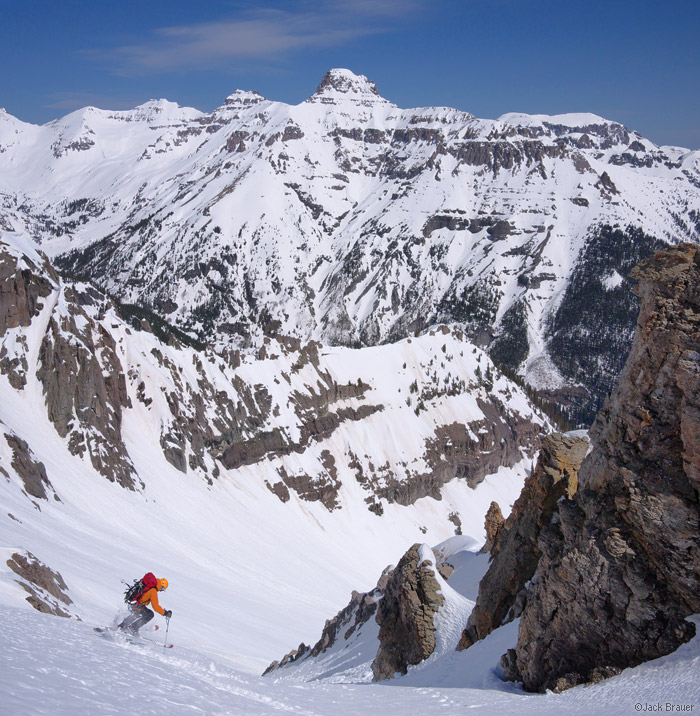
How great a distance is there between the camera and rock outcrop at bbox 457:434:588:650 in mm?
23703

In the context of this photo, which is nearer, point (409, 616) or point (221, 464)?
point (409, 616)

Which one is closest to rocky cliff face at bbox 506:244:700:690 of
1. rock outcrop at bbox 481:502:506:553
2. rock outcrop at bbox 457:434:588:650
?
rock outcrop at bbox 457:434:588:650

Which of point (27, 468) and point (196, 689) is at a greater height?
point (27, 468)

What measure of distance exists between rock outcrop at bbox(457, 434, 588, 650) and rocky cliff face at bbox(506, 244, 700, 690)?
4991 mm

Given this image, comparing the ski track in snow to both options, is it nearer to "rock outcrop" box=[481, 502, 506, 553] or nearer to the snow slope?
the snow slope

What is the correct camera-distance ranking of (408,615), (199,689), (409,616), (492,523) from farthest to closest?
(492,523)
(408,615)
(409,616)
(199,689)

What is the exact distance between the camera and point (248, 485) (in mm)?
88125

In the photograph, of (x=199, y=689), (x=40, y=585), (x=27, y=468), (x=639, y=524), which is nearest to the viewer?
(x=199, y=689)

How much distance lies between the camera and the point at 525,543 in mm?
24094

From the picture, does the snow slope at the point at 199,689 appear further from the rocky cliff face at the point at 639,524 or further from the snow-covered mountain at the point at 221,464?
the rocky cliff face at the point at 639,524

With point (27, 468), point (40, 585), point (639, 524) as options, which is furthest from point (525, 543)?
point (27, 468)

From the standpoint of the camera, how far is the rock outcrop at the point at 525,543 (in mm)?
23703

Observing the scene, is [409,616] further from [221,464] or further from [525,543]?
[221,464]

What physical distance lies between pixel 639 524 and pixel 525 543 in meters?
8.51
